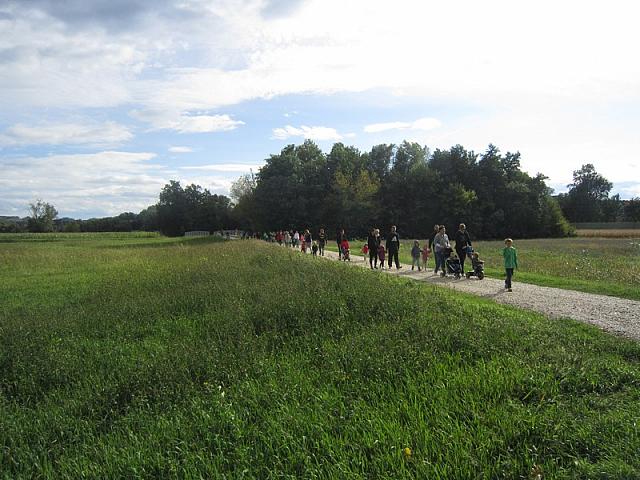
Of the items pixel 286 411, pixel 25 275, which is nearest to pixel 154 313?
pixel 286 411

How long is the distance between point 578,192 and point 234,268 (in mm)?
99408

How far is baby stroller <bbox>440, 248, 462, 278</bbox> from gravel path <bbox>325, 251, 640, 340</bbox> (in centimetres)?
149

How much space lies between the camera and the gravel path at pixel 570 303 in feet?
28.2

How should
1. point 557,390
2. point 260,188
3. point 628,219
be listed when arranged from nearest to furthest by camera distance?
point 557,390 < point 260,188 < point 628,219

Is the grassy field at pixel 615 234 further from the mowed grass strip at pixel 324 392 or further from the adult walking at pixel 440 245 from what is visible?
the mowed grass strip at pixel 324 392

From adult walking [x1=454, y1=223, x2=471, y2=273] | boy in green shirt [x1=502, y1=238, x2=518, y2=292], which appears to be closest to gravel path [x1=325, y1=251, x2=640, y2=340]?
boy in green shirt [x1=502, y1=238, x2=518, y2=292]

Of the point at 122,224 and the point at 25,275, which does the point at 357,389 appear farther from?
the point at 122,224

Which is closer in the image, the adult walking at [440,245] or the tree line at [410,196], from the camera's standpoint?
the adult walking at [440,245]

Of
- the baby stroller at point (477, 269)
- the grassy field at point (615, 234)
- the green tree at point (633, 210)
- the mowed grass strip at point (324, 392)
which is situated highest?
the green tree at point (633, 210)

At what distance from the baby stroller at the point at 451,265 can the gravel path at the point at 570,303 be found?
1491 millimetres

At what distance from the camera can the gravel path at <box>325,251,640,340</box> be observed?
339 inches

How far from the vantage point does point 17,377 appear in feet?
26.2

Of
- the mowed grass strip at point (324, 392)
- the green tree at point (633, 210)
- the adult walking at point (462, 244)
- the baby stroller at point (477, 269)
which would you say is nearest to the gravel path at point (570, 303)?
the mowed grass strip at point (324, 392)

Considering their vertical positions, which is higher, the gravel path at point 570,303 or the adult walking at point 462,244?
the adult walking at point 462,244
